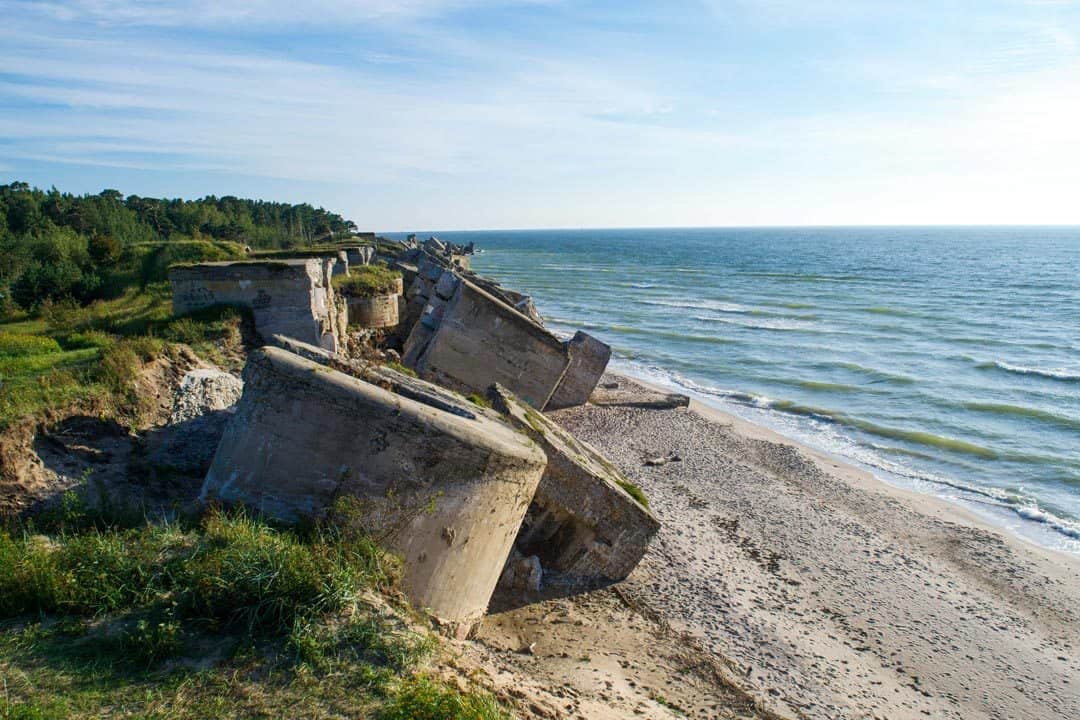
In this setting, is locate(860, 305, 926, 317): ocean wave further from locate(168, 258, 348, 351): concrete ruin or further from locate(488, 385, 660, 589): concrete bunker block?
locate(168, 258, 348, 351): concrete ruin

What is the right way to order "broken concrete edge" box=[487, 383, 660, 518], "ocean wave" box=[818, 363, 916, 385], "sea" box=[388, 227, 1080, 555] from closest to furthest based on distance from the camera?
"broken concrete edge" box=[487, 383, 660, 518], "sea" box=[388, 227, 1080, 555], "ocean wave" box=[818, 363, 916, 385]

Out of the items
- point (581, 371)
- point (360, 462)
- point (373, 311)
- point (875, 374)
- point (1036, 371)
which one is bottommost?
point (875, 374)

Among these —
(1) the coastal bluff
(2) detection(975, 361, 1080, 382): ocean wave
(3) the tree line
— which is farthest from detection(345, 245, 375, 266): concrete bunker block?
(2) detection(975, 361, 1080, 382): ocean wave

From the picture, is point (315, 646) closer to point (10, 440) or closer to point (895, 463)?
point (10, 440)

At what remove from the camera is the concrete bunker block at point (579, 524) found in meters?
6.50

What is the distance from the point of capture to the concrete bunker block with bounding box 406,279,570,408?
10453mm

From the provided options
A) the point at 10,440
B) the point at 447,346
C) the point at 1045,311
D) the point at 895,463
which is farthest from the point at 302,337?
the point at 1045,311

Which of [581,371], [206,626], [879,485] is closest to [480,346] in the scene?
[581,371]

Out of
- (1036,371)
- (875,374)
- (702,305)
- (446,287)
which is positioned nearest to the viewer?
(446,287)

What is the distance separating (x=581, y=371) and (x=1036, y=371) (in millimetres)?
15957

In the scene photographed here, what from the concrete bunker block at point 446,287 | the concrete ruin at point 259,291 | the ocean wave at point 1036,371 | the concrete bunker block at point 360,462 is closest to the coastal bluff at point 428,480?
the concrete bunker block at point 360,462

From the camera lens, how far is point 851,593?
7.98m

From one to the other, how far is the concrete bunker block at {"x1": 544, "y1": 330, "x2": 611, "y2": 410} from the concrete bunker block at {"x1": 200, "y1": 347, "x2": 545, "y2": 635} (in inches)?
375

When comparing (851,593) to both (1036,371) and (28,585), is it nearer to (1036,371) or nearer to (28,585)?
(28,585)
